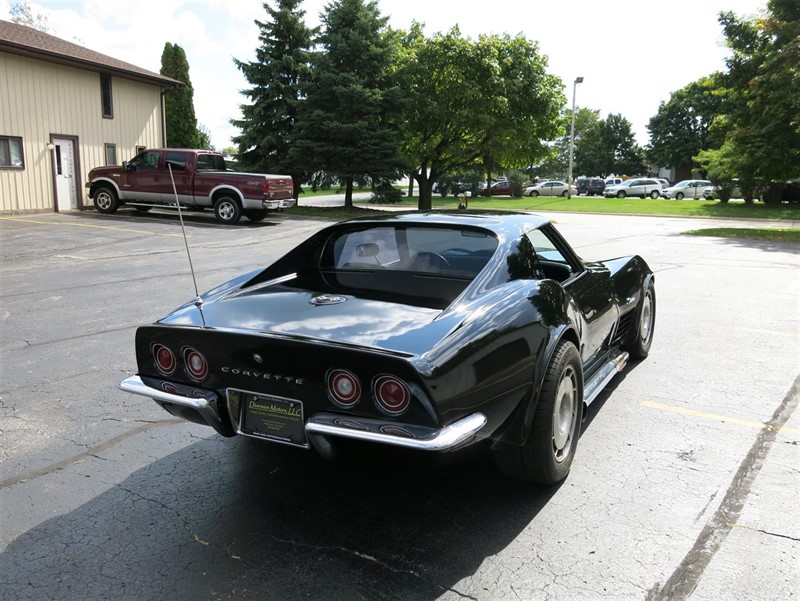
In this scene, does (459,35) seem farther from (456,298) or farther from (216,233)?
(456,298)

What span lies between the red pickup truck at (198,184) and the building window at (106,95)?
4.14m

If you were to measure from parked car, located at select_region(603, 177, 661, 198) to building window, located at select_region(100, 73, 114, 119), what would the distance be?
3999cm

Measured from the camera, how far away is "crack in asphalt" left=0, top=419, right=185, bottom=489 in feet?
10.9

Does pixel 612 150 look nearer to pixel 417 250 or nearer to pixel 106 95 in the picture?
pixel 106 95

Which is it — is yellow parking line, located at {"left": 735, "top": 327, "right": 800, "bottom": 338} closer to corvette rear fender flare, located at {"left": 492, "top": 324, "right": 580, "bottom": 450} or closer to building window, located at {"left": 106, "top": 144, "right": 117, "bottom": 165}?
corvette rear fender flare, located at {"left": 492, "top": 324, "right": 580, "bottom": 450}

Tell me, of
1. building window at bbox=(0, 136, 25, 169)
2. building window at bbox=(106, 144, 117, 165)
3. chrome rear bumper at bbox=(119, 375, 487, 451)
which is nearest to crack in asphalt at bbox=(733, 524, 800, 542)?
chrome rear bumper at bbox=(119, 375, 487, 451)

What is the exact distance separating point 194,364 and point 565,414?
1.92m

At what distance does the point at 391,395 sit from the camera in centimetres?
259

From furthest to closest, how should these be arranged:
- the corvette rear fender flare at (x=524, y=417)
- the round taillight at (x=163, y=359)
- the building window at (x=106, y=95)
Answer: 1. the building window at (x=106, y=95)
2. the round taillight at (x=163, y=359)
3. the corvette rear fender flare at (x=524, y=417)

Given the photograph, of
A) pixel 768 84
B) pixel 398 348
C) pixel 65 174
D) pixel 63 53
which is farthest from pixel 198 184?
pixel 768 84

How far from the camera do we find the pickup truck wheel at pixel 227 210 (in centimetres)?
1898

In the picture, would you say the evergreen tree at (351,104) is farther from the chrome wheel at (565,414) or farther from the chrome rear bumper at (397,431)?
the chrome rear bumper at (397,431)

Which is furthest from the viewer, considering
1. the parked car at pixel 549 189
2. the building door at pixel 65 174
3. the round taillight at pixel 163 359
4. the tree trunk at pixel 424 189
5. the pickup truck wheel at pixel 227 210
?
the parked car at pixel 549 189

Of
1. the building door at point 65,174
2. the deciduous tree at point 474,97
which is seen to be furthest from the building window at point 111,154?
the deciduous tree at point 474,97
